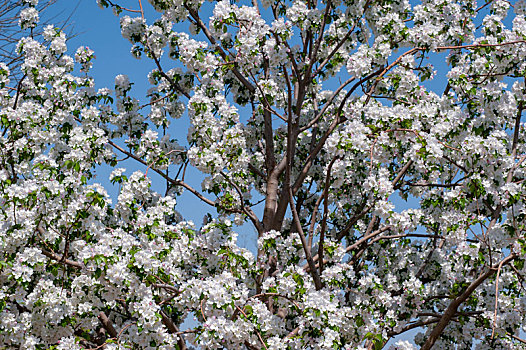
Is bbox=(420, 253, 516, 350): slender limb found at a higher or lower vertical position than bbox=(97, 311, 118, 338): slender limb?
higher

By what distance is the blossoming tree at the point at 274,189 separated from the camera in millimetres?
7625

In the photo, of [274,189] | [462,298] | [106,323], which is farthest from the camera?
[274,189]

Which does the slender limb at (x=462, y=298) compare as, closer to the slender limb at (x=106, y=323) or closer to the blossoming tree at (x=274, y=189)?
the blossoming tree at (x=274, y=189)

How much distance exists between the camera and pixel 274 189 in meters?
10.9

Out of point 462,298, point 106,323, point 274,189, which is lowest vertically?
point 106,323

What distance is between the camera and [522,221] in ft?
28.4

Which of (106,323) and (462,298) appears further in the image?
(106,323)

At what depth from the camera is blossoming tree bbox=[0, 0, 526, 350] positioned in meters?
7.62

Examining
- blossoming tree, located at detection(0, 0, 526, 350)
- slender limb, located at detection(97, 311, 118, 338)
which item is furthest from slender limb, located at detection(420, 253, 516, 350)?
slender limb, located at detection(97, 311, 118, 338)

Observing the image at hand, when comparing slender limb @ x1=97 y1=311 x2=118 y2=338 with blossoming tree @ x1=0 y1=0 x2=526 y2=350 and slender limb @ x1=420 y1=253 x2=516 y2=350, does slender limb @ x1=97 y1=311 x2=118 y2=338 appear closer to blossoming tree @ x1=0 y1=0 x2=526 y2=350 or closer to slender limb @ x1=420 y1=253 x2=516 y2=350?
blossoming tree @ x1=0 y1=0 x2=526 y2=350

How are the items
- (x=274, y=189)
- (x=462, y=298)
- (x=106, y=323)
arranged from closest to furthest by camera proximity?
(x=462, y=298)
(x=106, y=323)
(x=274, y=189)

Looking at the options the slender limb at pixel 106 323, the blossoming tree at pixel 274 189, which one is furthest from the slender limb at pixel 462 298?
the slender limb at pixel 106 323

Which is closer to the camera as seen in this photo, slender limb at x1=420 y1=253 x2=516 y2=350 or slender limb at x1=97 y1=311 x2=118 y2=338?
slender limb at x1=420 y1=253 x2=516 y2=350

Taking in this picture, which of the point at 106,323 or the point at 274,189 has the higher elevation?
the point at 274,189
